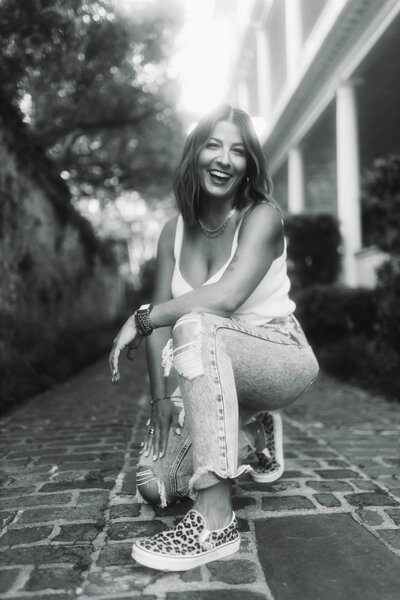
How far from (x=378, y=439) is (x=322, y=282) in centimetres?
554

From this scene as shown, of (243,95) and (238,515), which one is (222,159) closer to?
(238,515)

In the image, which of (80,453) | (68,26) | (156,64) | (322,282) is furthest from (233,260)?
(156,64)

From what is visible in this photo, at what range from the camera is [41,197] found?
26.2ft

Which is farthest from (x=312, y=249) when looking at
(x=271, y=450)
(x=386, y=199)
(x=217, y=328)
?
(x=217, y=328)

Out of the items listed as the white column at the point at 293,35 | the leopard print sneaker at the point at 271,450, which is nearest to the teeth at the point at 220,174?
the leopard print sneaker at the point at 271,450

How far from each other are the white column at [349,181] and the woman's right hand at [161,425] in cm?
681

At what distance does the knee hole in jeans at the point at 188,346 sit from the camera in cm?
185

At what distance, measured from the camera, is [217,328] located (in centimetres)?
194

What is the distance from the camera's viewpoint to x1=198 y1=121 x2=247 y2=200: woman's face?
2.36 m

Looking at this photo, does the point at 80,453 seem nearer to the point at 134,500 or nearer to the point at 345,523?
the point at 134,500

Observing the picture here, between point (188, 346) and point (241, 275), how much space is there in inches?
15.6

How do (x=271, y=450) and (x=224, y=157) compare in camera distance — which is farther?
(x=271, y=450)

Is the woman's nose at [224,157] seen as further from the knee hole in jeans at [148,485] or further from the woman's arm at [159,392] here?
the knee hole in jeans at [148,485]

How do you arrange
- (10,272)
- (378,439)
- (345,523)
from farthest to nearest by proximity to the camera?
(10,272) < (378,439) < (345,523)
